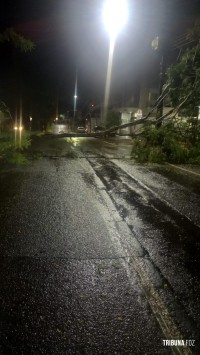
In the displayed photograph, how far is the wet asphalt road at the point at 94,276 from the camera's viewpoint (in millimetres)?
2844

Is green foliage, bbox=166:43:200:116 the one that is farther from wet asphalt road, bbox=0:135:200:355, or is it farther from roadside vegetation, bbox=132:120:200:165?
wet asphalt road, bbox=0:135:200:355

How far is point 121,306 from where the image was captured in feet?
10.8

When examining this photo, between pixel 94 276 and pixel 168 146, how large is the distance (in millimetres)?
12149

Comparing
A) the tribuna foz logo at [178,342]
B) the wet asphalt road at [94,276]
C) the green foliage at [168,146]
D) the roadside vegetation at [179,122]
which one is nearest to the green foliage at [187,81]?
the roadside vegetation at [179,122]

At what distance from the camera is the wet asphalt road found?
2844 millimetres

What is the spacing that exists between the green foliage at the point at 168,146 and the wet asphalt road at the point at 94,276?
7231 mm

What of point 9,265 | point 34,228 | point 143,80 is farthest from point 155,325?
point 143,80

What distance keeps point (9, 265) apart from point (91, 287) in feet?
3.80

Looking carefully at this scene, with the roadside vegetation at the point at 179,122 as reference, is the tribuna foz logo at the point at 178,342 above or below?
below

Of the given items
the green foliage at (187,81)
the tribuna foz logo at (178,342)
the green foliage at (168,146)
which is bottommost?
the tribuna foz logo at (178,342)

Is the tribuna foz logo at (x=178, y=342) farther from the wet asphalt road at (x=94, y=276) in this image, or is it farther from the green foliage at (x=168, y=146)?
the green foliage at (x=168, y=146)

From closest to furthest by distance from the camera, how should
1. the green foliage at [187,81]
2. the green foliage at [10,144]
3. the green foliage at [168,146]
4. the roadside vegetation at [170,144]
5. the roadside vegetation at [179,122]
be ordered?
1. the green foliage at [10,144]
2. the green foliage at [187,81]
3. the roadside vegetation at [179,122]
4. the roadside vegetation at [170,144]
5. the green foliage at [168,146]

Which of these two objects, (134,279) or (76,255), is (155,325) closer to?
(134,279)

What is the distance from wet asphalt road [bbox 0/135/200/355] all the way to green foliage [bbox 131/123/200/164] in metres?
7.23
